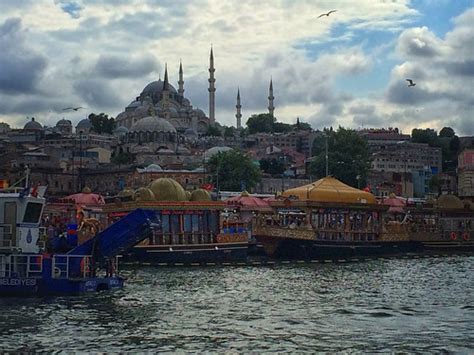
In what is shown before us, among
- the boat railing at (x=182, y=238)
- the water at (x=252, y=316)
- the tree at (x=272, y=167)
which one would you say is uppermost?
the tree at (x=272, y=167)

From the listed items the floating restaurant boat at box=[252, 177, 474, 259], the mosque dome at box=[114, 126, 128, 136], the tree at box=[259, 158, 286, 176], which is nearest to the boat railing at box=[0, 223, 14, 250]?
the floating restaurant boat at box=[252, 177, 474, 259]

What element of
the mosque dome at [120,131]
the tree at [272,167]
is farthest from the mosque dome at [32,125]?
the tree at [272,167]

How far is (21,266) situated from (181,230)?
1955cm

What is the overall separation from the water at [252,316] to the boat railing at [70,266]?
3.32ft

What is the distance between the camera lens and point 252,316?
27594 millimetres

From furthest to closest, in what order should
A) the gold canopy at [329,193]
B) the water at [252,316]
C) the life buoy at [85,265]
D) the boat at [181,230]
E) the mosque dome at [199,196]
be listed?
the gold canopy at [329,193] < the mosque dome at [199,196] < the boat at [181,230] < the life buoy at [85,265] < the water at [252,316]

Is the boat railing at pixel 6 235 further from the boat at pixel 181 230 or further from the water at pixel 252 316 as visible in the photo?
→ the boat at pixel 181 230

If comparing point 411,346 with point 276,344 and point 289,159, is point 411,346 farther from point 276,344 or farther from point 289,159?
point 289,159

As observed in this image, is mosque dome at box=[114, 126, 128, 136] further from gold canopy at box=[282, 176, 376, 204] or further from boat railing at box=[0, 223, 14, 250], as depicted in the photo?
boat railing at box=[0, 223, 14, 250]

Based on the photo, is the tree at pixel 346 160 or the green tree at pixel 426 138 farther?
the green tree at pixel 426 138

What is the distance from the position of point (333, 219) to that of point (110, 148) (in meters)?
115

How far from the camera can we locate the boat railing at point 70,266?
31.5 meters

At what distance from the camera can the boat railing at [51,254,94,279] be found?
3147 centimetres

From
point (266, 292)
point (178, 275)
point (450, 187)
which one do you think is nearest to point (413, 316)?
point (266, 292)
